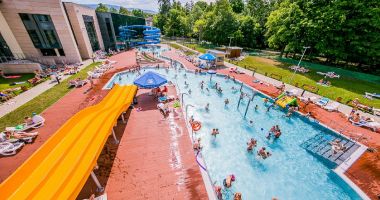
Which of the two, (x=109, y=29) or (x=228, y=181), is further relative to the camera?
(x=109, y=29)

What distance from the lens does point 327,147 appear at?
1315 cm

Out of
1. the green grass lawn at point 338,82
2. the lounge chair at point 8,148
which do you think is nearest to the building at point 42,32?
the lounge chair at point 8,148

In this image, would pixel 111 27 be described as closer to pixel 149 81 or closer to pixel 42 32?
pixel 42 32

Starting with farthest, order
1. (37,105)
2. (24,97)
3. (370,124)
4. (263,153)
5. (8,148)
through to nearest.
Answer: (24,97) < (37,105) < (370,124) < (263,153) < (8,148)

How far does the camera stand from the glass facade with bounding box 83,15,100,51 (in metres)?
35.7

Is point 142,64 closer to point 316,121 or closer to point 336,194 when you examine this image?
point 316,121

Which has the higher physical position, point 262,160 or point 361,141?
point 361,141

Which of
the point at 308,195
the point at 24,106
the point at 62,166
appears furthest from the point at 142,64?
the point at 308,195

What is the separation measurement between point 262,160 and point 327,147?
5.81 meters

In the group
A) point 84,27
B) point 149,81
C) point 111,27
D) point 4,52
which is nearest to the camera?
point 149,81

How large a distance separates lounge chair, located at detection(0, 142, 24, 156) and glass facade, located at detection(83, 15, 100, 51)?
33.1m

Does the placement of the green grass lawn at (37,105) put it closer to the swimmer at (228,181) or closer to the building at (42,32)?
the building at (42,32)

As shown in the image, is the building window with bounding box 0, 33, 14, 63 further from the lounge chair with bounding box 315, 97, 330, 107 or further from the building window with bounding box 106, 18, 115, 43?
the lounge chair with bounding box 315, 97, 330, 107

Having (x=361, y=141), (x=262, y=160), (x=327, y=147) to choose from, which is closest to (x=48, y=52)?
(x=262, y=160)
